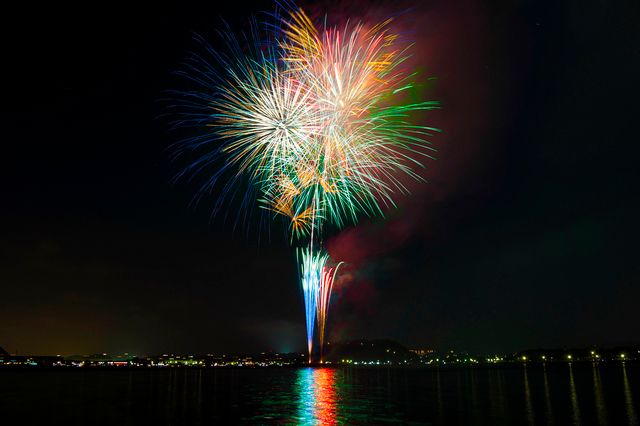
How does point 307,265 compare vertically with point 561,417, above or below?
above

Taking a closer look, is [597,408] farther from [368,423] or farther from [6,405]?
[6,405]

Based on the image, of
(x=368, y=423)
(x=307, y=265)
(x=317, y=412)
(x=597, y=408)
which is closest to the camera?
(x=368, y=423)

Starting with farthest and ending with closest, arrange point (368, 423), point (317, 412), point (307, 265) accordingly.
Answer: point (307, 265) → point (317, 412) → point (368, 423)

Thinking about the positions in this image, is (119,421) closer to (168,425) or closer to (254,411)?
(168,425)

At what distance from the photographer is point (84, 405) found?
114ft

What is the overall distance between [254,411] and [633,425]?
2146cm

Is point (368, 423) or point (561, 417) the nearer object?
point (368, 423)

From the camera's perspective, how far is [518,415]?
28.8 m

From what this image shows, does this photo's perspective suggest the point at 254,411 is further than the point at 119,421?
Yes

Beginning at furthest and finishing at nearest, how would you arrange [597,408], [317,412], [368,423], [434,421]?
[597,408], [317,412], [434,421], [368,423]

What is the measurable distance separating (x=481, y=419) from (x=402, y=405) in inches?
312

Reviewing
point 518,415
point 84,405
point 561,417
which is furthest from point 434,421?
point 84,405

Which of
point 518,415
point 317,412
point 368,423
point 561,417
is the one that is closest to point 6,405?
Result: point 317,412

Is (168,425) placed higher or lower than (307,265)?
lower
